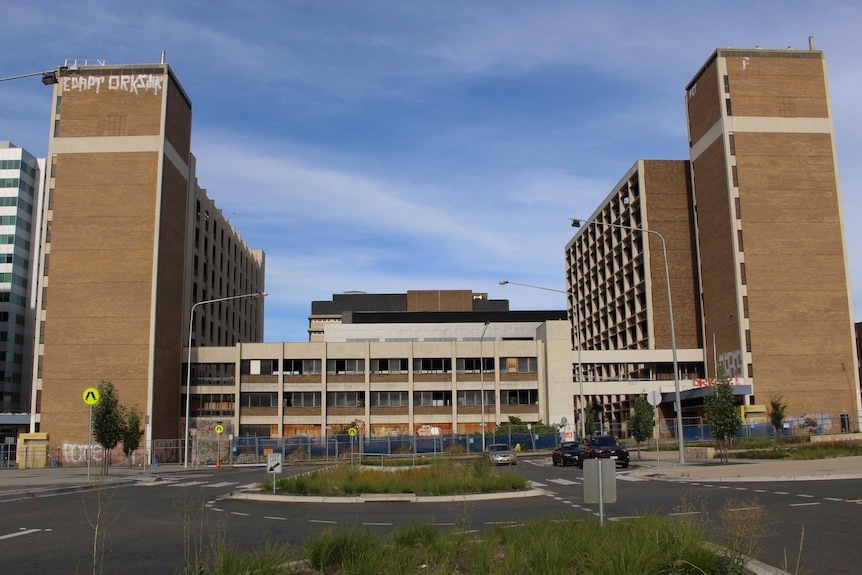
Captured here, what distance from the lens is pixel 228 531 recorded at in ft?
45.2

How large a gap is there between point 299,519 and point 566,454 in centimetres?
2708

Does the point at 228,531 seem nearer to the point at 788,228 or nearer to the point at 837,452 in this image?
the point at 837,452

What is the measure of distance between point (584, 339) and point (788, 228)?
49.5 meters

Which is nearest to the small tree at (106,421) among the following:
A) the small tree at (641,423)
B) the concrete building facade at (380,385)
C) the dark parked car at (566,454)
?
the concrete building facade at (380,385)

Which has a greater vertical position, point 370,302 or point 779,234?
point 370,302

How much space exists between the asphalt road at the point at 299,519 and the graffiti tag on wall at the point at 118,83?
54567 millimetres

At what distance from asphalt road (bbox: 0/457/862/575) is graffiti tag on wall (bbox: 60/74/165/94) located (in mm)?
54567

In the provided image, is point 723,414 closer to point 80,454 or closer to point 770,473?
point 770,473

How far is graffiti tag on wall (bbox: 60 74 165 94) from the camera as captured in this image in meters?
69.6

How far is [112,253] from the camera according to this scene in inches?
2648

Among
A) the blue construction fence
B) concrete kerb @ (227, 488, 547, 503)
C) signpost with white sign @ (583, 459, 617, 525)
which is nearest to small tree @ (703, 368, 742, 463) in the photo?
concrete kerb @ (227, 488, 547, 503)

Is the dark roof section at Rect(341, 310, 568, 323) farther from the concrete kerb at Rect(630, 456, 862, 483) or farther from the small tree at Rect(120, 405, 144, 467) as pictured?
the concrete kerb at Rect(630, 456, 862, 483)

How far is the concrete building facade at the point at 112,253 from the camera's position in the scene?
65.2 m

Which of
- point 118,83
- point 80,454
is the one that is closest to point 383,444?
point 80,454
